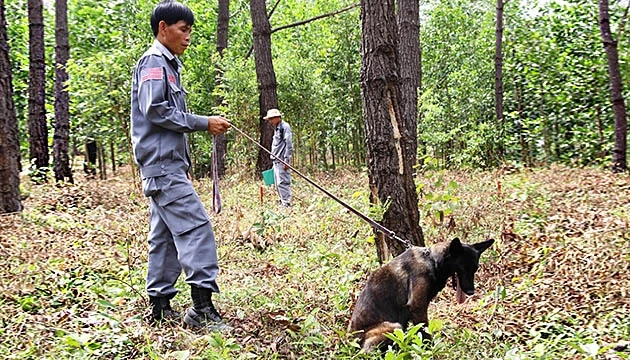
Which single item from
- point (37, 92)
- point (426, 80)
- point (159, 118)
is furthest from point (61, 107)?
point (426, 80)

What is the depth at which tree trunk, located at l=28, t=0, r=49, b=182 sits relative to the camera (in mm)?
10969

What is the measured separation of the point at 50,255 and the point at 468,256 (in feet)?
13.5

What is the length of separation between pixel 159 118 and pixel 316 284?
7.22 ft

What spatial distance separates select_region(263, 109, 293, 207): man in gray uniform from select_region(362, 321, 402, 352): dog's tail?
6258 mm

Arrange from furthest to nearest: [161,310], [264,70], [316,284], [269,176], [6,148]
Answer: [264,70]
[269,176]
[6,148]
[316,284]
[161,310]

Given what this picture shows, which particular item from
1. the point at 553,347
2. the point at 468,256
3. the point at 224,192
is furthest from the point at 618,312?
the point at 224,192

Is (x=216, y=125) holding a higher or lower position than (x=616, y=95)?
lower

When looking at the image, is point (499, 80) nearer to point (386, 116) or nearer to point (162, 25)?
point (386, 116)

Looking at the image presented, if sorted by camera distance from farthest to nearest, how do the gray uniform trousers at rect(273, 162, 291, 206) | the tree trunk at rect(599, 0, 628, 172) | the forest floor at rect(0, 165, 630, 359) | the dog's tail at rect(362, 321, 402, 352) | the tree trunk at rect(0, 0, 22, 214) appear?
1. the gray uniform trousers at rect(273, 162, 291, 206)
2. the tree trunk at rect(599, 0, 628, 172)
3. the tree trunk at rect(0, 0, 22, 214)
4. the forest floor at rect(0, 165, 630, 359)
5. the dog's tail at rect(362, 321, 402, 352)

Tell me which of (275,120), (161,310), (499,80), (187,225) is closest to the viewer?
(187,225)

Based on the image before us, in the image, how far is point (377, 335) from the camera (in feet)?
11.5

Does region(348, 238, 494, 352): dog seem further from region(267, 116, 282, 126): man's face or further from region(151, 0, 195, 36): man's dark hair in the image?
region(267, 116, 282, 126): man's face

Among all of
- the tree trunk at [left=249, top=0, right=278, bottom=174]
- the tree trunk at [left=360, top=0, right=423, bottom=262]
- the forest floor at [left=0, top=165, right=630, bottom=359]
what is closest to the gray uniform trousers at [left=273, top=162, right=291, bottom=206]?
the forest floor at [left=0, top=165, right=630, bottom=359]

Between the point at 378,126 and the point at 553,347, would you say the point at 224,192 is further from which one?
the point at 553,347
